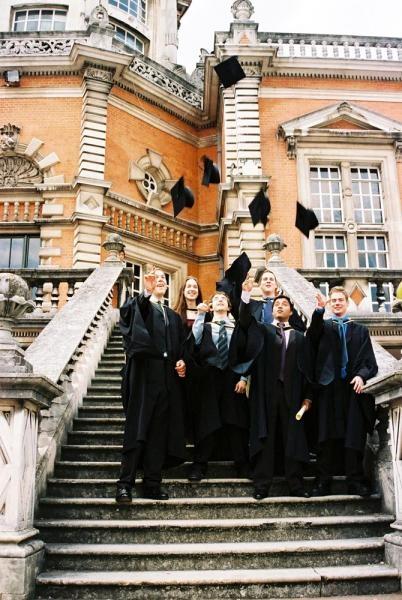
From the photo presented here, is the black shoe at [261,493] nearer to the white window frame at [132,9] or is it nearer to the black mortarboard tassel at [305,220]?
the black mortarboard tassel at [305,220]

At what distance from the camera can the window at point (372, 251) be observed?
16219mm

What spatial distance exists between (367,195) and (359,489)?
1328cm

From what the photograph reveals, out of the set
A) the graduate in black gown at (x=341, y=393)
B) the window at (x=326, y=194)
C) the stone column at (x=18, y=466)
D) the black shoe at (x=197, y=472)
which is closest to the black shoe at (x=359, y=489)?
the graduate in black gown at (x=341, y=393)

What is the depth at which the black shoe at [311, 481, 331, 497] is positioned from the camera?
500 cm

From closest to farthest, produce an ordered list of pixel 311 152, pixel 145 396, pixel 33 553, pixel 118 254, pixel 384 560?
pixel 33 553
pixel 384 560
pixel 145 396
pixel 118 254
pixel 311 152

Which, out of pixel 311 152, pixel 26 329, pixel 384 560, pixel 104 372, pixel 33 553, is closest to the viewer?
pixel 33 553

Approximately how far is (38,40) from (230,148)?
23.0 ft

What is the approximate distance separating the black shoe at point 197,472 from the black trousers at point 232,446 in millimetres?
40

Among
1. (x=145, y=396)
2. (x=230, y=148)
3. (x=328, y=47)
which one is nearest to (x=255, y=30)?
(x=328, y=47)

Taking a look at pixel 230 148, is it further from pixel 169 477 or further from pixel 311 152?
pixel 169 477

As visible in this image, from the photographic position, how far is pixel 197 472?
5.18 meters

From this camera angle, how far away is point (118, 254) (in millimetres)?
10906

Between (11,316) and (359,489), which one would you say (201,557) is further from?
(11,316)

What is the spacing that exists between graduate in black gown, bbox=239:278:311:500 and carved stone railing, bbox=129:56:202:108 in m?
14.6
